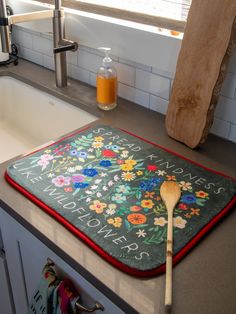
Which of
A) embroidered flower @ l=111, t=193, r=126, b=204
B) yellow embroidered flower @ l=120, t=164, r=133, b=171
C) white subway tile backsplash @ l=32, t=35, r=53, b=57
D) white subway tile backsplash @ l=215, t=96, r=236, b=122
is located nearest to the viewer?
embroidered flower @ l=111, t=193, r=126, b=204

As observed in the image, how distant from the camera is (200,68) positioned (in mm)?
937

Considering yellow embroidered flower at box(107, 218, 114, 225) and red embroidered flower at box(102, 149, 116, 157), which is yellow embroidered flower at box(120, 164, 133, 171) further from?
yellow embroidered flower at box(107, 218, 114, 225)

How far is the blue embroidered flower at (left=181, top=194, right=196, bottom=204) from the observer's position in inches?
31.8

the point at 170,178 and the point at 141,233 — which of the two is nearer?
the point at 141,233

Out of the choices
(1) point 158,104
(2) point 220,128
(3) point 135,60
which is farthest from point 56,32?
(2) point 220,128

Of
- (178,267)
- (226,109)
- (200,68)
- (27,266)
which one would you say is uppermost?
(200,68)

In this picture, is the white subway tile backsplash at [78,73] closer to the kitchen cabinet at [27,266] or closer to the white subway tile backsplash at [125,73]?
the white subway tile backsplash at [125,73]

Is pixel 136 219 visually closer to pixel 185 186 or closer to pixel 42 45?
pixel 185 186

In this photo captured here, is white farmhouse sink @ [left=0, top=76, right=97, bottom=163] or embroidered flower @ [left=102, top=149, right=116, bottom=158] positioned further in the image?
white farmhouse sink @ [left=0, top=76, right=97, bottom=163]

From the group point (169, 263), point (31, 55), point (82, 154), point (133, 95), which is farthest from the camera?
point (31, 55)

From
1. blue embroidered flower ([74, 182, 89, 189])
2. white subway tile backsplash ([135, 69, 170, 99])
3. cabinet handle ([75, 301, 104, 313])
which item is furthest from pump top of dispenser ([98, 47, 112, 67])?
cabinet handle ([75, 301, 104, 313])

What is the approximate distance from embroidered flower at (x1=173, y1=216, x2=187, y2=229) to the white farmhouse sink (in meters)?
0.57

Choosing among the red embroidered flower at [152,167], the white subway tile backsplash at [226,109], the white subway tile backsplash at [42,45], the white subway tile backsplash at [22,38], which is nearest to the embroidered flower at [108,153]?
the red embroidered flower at [152,167]

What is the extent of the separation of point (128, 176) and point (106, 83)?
1.24 ft
